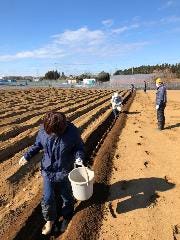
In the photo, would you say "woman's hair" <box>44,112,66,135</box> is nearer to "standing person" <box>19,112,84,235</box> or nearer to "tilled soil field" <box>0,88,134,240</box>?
"standing person" <box>19,112,84,235</box>

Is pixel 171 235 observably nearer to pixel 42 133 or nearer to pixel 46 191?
pixel 46 191

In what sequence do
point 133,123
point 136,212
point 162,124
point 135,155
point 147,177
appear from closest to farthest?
point 136,212, point 147,177, point 135,155, point 162,124, point 133,123

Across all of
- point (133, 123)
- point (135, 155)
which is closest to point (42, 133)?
point (135, 155)

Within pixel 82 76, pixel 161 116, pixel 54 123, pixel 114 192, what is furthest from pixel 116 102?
pixel 82 76

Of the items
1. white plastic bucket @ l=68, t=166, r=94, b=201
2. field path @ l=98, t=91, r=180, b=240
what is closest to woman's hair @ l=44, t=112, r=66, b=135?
white plastic bucket @ l=68, t=166, r=94, b=201

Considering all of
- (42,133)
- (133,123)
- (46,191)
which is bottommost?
(133,123)

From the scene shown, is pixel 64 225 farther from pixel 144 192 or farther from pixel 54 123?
pixel 144 192

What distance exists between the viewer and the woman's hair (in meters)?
4.79

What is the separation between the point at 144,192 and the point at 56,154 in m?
2.55

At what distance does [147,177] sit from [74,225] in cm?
270

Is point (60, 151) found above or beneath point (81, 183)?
above

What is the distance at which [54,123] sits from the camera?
15.7 feet

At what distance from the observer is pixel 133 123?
15789mm

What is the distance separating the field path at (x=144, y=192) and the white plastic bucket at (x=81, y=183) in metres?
0.65
